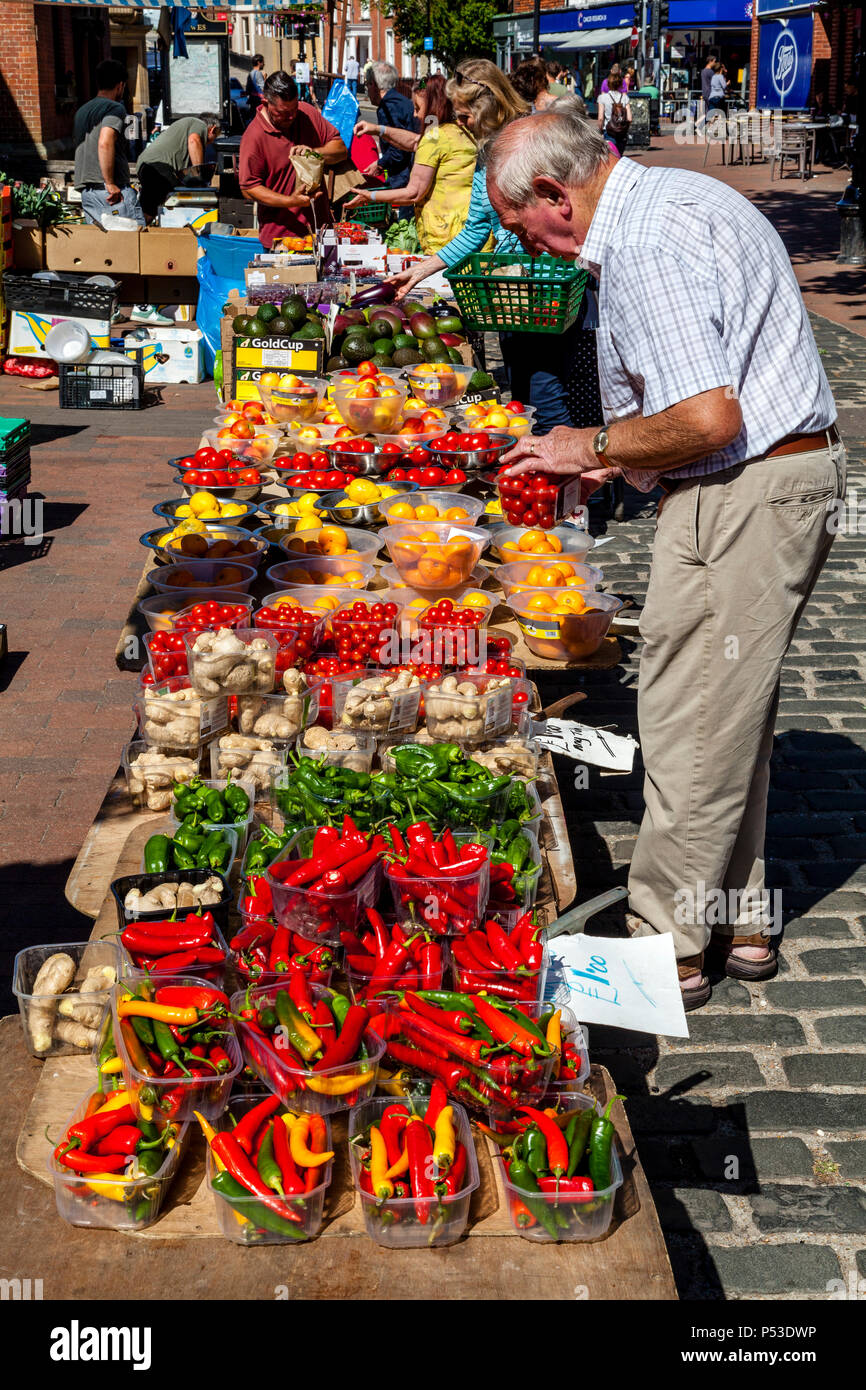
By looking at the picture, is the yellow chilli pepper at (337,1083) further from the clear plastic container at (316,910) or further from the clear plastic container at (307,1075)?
the clear plastic container at (316,910)

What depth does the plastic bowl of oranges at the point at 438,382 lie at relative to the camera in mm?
6832

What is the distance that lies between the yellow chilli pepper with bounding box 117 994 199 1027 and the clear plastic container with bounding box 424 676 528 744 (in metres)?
1.38

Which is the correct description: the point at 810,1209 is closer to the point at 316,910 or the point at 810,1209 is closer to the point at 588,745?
the point at 588,745

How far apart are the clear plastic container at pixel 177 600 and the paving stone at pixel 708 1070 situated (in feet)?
6.41

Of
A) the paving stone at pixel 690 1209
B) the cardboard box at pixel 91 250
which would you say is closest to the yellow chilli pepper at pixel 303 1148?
the paving stone at pixel 690 1209

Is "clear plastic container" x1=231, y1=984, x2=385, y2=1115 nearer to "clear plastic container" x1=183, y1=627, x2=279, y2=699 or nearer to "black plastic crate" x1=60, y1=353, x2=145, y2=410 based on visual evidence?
"clear plastic container" x1=183, y1=627, x2=279, y2=699

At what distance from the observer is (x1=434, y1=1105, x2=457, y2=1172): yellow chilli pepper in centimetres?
221

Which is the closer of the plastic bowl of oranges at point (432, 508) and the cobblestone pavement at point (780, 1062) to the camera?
the cobblestone pavement at point (780, 1062)

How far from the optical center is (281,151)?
33.5 feet

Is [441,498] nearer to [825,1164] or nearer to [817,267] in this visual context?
[825,1164]

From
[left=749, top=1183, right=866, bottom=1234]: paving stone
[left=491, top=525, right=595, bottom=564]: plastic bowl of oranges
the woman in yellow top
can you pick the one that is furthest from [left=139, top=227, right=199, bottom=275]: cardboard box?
[left=749, top=1183, right=866, bottom=1234]: paving stone

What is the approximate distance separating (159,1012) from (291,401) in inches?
180

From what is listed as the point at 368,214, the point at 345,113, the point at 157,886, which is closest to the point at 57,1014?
the point at 157,886
